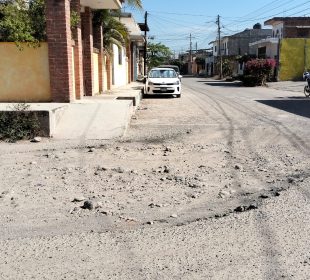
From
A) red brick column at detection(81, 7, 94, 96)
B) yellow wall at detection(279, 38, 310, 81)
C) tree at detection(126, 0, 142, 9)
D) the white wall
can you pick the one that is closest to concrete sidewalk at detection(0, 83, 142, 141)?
red brick column at detection(81, 7, 94, 96)

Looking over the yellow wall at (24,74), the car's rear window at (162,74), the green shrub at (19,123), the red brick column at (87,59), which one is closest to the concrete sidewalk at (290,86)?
the car's rear window at (162,74)

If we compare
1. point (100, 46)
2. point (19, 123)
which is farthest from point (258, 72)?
point (19, 123)

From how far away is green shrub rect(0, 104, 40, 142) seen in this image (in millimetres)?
9188

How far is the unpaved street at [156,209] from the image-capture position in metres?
3.67

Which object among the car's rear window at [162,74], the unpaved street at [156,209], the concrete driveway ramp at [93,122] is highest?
the car's rear window at [162,74]

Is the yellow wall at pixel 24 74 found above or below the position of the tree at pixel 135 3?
below

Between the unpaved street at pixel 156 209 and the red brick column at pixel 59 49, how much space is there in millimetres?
3499

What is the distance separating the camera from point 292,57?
130 feet

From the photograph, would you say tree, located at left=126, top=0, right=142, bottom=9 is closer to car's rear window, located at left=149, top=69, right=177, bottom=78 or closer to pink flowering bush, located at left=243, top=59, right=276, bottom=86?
car's rear window, located at left=149, top=69, right=177, bottom=78

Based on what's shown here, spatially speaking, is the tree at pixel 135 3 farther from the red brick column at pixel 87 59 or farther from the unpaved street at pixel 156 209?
the unpaved street at pixel 156 209

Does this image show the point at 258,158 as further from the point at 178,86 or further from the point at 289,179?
the point at 178,86

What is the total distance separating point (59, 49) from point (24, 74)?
128 cm

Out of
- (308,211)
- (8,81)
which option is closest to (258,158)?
(308,211)

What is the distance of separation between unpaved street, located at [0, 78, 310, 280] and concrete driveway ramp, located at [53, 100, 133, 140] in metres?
0.52
